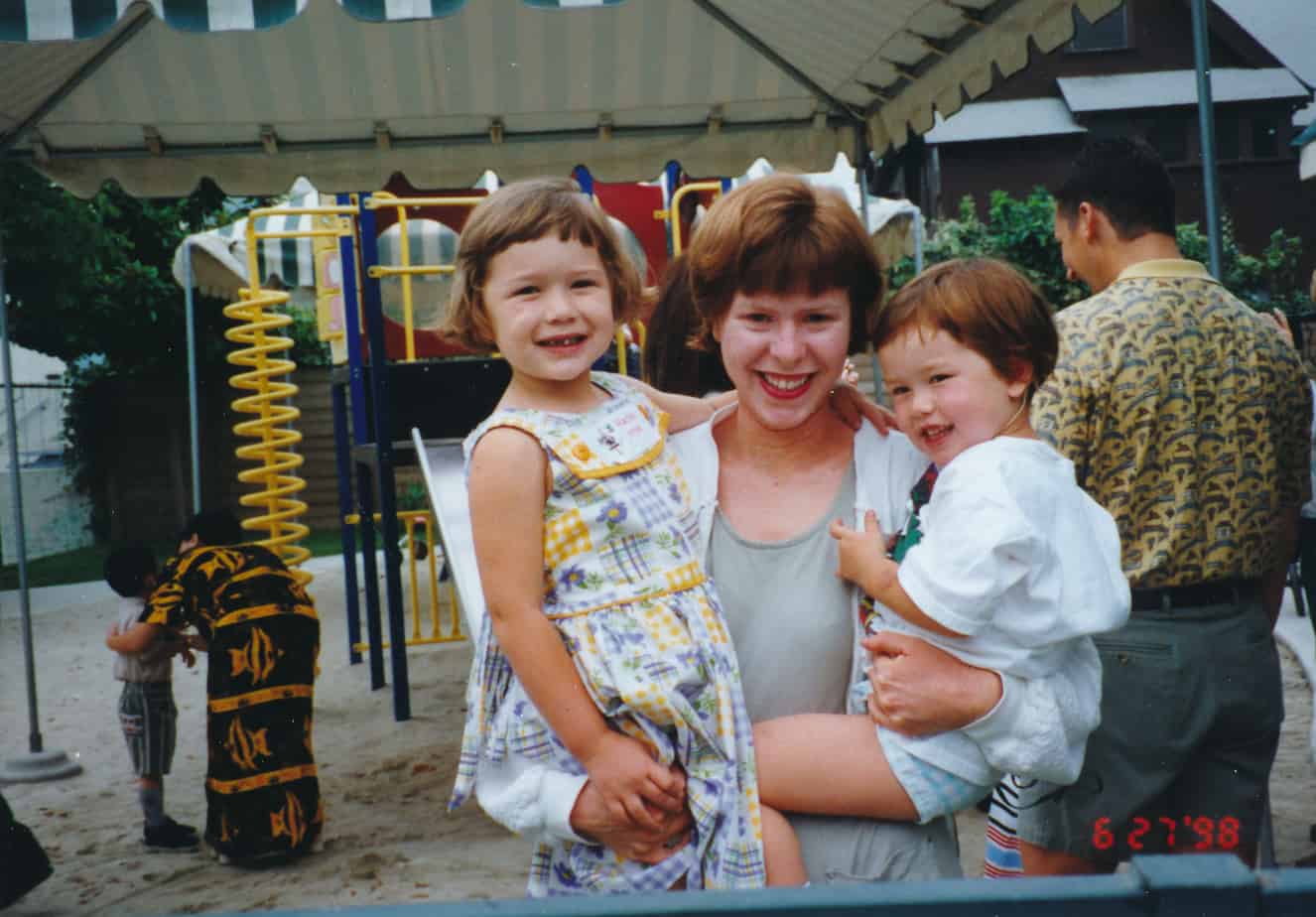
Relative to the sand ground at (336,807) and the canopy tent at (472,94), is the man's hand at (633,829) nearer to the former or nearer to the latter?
the sand ground at (336,807)

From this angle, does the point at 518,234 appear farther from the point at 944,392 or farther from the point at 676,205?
the point at 676,205

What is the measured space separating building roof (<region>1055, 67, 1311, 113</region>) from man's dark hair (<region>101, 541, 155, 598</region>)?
→ 26318mm

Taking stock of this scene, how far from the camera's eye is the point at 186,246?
34.3ft

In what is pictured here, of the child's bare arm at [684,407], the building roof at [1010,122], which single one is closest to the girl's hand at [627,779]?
the child's bare arm at [684,407]

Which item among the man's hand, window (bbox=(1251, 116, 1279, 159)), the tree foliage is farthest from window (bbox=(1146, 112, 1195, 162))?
the man's hand

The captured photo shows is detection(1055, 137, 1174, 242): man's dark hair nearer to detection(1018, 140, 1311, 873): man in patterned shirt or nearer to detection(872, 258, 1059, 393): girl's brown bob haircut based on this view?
detection(1018, 140, 1311, 873): man in patterned shirt

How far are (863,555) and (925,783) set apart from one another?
0.30 metres

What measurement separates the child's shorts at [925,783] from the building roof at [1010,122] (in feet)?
90.4

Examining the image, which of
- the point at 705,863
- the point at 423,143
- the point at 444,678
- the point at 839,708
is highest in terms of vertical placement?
the point at 423,143

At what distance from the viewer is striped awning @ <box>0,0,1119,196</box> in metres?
5.05

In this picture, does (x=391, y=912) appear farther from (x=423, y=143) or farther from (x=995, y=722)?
(x=423, y=143)

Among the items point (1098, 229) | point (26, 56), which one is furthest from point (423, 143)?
point (1098, 229)

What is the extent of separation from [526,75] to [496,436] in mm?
4163
